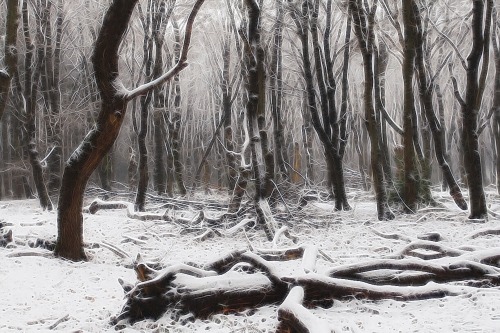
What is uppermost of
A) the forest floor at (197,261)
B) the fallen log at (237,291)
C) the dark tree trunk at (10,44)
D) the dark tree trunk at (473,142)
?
the dark tree trunk at (10,44)

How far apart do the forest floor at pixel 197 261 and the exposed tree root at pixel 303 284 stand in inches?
3.7

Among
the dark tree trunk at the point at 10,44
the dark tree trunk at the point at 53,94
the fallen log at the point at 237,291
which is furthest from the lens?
the dark tree trunk at the point at 53,94

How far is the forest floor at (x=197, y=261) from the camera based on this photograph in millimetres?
4266

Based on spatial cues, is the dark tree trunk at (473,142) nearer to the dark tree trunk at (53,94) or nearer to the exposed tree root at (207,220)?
the exposed tree root at (207,220)

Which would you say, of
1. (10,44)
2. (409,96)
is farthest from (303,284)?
A: (409,96)

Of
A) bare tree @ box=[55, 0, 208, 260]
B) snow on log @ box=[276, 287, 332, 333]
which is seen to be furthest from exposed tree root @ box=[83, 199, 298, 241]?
snow on log @ box=[276, 287, 332, 333]

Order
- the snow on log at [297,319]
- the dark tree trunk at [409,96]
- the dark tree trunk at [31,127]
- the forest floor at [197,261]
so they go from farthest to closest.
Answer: the dark tree trunk at [31,127], the dark tree trunk at [409,96], the forest floor at [197,261], the snow on log at [297,319]

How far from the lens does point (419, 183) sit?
43.0ft

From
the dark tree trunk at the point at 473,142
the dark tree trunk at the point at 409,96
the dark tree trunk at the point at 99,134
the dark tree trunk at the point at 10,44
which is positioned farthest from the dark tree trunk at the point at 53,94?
the dark tree trunk at the point at 473,142

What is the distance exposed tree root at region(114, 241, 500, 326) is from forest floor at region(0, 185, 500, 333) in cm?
9

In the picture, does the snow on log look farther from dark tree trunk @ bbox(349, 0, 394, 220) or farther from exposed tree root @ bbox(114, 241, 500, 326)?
dark tree trunk @ bbox(349, 0, 394, 220)

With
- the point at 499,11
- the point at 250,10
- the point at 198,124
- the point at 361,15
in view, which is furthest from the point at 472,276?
the point at 198,124

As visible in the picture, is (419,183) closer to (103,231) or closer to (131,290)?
(103,231)

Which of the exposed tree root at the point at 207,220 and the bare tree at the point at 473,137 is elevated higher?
the bare tree at the point at 473,137
